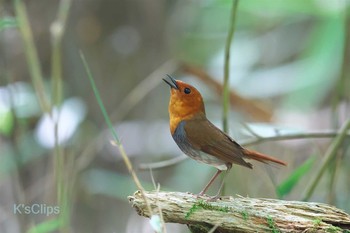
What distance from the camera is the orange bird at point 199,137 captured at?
90.0 inches

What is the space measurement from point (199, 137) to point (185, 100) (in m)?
0.17

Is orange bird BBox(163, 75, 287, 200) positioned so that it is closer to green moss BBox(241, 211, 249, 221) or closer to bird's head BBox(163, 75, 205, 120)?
bird's head BBox(163, 75, 205, 120)

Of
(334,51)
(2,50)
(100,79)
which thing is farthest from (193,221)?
(100,79)

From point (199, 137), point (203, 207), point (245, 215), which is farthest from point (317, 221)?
point (199, 137)

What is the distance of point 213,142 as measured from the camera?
2309 millimetres

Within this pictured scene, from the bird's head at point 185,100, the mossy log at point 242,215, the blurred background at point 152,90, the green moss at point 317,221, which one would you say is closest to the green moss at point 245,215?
the mossy log at point 242,215

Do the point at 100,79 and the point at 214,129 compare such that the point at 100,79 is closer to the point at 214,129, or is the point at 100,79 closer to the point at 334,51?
the point at 334,51

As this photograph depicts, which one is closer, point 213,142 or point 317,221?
point 317,221

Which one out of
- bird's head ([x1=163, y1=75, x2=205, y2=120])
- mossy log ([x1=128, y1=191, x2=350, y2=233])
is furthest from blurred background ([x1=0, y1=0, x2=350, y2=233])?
mossy log ([x1=128, y1=191, x2=350, y2=233])

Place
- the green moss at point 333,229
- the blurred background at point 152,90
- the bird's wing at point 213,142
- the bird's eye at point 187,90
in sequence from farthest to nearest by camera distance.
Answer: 1. the blurred background at point 152,90
2. the bird's eye at point 187,90
3. the bird's wing at point 213,142
4. the green moss at point 333,229

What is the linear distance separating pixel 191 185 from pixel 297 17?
2.20m

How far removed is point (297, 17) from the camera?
233 inches

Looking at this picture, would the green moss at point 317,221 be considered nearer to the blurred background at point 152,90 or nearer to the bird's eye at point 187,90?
the bird's eye at point 187,90

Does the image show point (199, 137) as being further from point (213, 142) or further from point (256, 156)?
point (256, 156)
